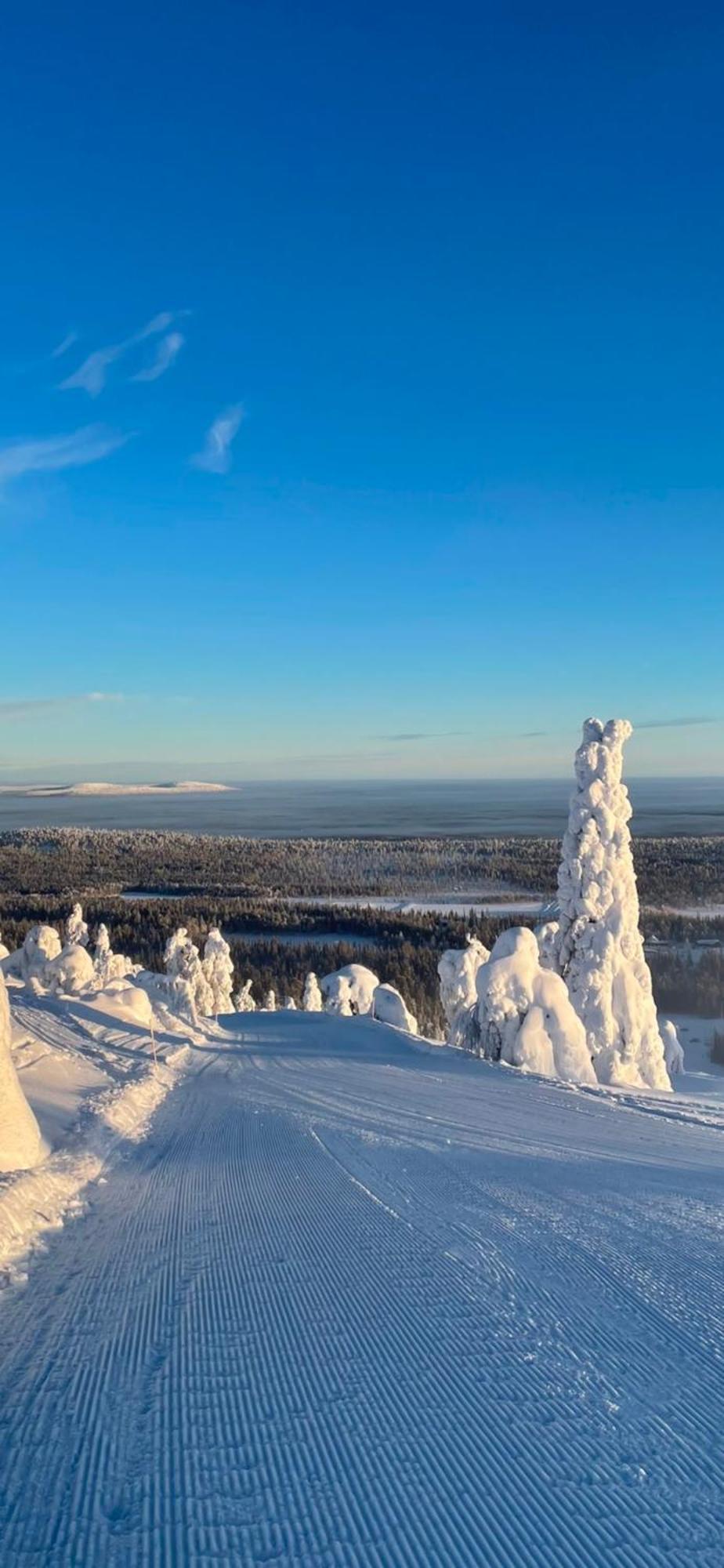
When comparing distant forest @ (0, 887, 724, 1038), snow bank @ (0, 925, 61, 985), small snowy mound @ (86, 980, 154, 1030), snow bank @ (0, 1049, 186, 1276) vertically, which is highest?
snow bank @ (0, 1049, 186, 1276)

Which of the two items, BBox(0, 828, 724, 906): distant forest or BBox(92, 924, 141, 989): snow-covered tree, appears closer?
BBox(92, 924, 141, 989): snow-covered tree

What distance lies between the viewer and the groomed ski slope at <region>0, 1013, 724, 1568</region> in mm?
2674

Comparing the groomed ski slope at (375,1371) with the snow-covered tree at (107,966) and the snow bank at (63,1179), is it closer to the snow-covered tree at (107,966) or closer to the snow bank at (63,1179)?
the snow bank at (63,1179)

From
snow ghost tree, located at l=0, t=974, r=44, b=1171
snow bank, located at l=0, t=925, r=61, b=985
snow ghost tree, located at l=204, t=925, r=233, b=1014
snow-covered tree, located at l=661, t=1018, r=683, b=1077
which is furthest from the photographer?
snow ghost tree, located at l=204, t=925, r=233, b=1014

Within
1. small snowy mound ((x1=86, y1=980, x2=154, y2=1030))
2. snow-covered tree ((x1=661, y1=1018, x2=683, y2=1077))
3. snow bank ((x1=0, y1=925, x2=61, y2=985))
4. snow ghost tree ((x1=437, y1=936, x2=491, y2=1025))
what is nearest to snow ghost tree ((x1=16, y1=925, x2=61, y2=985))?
snow bank ((x1=0, y1=925, x2=61, y2=985))

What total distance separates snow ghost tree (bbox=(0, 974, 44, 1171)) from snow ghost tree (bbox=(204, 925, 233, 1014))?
133 feet

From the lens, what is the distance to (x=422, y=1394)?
3.48 metres

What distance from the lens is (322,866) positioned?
143875mm

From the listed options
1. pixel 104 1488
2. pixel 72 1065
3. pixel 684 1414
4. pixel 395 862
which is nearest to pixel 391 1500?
pixel 104 1488

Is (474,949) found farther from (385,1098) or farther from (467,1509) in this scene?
(467,1509)

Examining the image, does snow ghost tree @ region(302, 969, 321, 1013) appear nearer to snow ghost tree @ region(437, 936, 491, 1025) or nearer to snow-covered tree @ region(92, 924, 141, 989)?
snow-covered tree @ region(92, 924, 141, 989)

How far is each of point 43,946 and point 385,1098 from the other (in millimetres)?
30223

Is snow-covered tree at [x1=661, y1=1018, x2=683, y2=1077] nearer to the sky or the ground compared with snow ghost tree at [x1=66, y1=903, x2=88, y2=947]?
nearer to the ground

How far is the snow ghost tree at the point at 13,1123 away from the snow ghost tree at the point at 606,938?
14.9m
